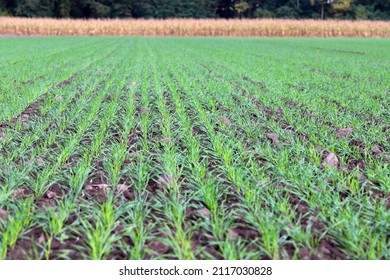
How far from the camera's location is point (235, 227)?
2.65 metres

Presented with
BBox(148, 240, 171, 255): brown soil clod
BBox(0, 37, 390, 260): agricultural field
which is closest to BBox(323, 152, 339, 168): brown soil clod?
BBox(0, 37, 390, 260): agricultural field

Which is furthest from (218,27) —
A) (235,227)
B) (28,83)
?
(235,227)

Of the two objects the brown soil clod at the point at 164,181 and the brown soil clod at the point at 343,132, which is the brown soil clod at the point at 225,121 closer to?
the brown soil clod at the point at 343,132

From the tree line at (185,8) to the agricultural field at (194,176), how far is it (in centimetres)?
5586

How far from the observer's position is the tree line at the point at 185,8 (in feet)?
194

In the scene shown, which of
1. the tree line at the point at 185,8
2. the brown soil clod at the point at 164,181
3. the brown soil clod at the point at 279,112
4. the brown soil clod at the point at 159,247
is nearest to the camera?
the brown soil clod at the point at 159,247

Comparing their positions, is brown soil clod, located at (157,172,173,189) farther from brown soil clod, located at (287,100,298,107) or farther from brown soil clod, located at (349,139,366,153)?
brown soil clod, located at (287,100,298,107)

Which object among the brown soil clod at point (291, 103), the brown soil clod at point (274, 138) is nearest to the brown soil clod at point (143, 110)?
the brown soil clod at point (274, 138)

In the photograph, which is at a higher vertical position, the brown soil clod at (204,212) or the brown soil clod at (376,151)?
the brown soil clod at (204,212)

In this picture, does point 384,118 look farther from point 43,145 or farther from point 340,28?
point 340,28

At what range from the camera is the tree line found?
5916 cm

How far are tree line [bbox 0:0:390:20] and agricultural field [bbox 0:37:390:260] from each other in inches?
2199

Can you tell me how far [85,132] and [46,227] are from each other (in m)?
2.38

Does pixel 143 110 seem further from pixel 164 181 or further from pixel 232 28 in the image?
pixel 232 28
